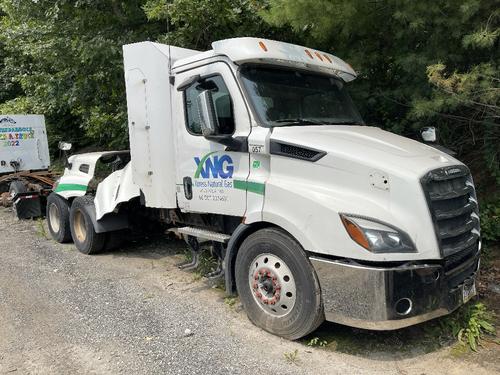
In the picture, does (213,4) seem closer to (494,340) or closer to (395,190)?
(395,190)

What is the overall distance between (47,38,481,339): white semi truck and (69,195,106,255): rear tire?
63.3 inches

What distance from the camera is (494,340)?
4145 mm

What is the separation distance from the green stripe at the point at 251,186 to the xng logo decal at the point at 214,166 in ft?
0.41

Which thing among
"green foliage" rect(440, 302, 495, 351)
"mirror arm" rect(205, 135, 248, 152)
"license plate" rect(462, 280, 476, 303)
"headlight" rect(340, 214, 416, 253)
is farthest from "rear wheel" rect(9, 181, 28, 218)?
"license plate" rect(462, 280, 476, 303)

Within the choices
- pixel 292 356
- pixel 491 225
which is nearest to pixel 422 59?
pixel 491 225

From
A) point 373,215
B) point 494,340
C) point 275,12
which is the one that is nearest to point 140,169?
point 275,12

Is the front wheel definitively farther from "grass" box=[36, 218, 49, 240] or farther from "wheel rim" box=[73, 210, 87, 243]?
"grass" box=[36, 218, 49, 240]

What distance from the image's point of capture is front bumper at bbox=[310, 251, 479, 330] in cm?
356

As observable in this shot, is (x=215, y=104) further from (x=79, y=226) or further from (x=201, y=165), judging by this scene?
(x=79, y=226)

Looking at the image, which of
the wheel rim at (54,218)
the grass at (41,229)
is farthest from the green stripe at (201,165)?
the grass at (41,229)

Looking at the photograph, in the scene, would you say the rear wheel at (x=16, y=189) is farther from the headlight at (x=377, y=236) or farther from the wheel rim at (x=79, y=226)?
the headlight at (x=377, y=236)

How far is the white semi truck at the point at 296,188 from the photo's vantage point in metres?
Answer: 3.64

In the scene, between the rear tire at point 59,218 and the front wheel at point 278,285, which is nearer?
the front wheel at point 278,285

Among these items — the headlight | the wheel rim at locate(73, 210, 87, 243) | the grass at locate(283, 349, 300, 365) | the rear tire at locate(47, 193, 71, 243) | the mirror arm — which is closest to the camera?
the headlight
